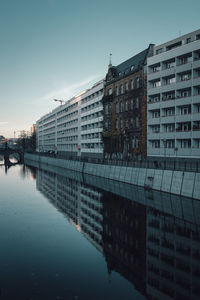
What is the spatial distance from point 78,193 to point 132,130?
26107 millimetres

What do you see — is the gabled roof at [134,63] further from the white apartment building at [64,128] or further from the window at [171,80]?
the white apartment building at [64,128]

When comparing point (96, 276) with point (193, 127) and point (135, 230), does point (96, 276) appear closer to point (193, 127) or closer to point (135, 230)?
point (135, 230)

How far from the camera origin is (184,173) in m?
34.7

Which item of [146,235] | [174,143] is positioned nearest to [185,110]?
[174,143]

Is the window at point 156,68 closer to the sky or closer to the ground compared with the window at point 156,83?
closer to the sky

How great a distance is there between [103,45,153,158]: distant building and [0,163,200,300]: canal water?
86.5 feet

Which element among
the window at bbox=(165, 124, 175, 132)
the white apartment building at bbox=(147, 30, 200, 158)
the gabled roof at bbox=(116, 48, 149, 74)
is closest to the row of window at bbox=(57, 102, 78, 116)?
the gabled roof at bbox=(116, 48, 149, 74)

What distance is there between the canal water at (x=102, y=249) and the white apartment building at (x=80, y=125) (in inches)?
2081

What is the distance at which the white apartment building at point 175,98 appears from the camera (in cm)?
4753

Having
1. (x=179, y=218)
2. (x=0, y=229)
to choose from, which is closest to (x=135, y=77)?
(x=179, y=218)

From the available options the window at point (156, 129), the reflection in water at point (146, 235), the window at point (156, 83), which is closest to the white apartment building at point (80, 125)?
the window at point (156, 83)

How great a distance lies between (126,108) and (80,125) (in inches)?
1598

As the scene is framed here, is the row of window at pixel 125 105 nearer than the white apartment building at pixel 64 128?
Yes

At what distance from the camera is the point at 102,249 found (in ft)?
64.1
